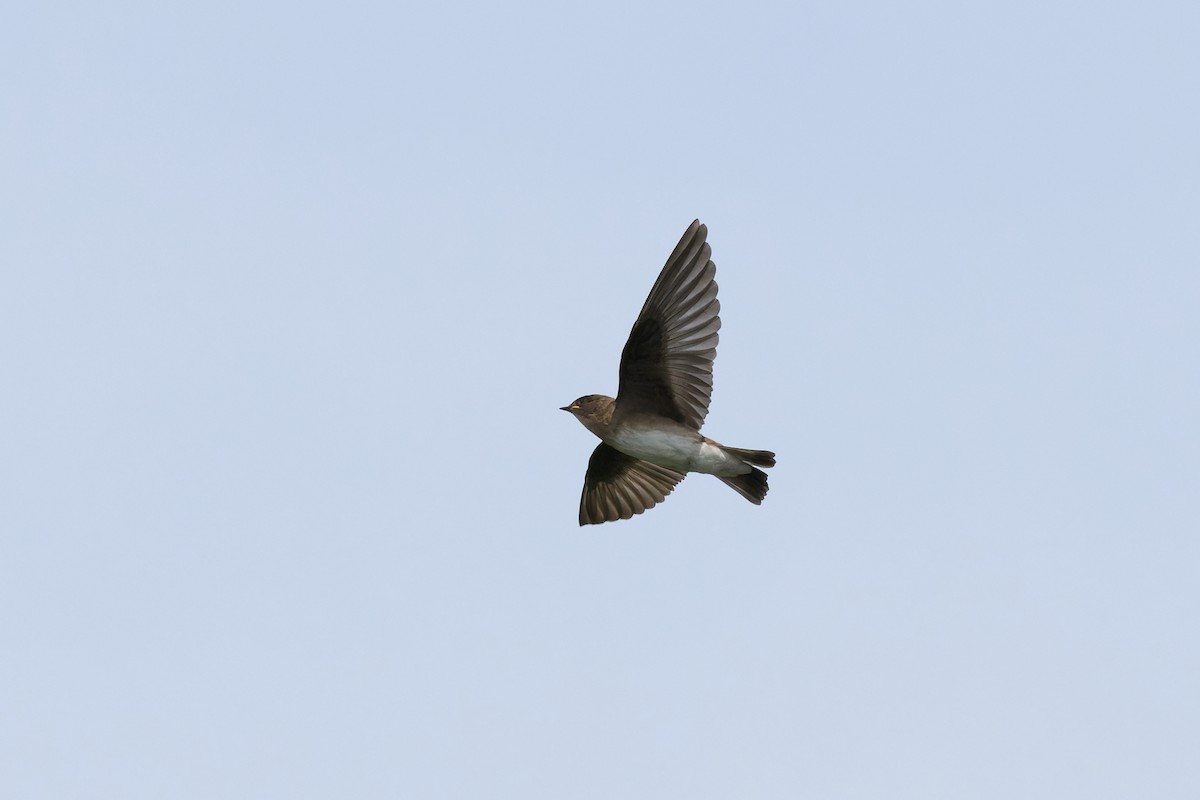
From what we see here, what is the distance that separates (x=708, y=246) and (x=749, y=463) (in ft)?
6.04

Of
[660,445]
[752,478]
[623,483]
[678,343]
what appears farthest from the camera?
[623,483]

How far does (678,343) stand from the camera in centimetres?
1325

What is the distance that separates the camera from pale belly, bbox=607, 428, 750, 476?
13.3m

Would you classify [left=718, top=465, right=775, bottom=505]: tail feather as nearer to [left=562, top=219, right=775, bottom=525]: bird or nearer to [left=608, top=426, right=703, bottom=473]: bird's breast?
[left=562, top=219, right=775, bottom=525]: bird

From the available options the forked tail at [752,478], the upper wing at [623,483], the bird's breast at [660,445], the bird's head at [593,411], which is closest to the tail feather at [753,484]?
the forked tail at [752,478]

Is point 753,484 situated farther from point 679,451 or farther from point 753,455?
point 679,451

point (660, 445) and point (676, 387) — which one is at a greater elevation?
point (676, 387)

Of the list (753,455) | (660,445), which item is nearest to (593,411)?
(660,445)

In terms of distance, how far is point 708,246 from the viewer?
12812 millimetres

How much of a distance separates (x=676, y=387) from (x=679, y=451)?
1.70 ft

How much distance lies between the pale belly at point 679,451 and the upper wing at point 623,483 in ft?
4.91

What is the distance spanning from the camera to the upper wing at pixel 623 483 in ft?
49.8

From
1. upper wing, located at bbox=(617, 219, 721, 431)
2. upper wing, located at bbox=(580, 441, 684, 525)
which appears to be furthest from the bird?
upper wing, located at bbox=(580, 441, 684, 525)

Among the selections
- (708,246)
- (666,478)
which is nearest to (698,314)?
(708,246)
